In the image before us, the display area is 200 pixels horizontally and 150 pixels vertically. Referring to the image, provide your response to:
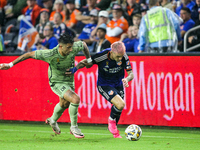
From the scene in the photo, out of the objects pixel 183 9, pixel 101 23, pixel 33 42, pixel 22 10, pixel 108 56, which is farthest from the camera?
pixel 22 10

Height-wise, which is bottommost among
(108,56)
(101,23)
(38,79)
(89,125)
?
(89,125)

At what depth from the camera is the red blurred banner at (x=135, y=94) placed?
26.7 ft

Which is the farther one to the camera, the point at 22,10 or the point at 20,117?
the point at 22,10

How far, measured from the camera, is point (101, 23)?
11.1m

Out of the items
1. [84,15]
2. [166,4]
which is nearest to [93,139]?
[166,4]

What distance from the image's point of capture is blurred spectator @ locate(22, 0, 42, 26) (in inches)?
547

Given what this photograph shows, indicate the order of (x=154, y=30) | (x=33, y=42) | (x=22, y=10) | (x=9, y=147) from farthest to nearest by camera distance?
(x=22, y=10), (x=33, y=42), (x=154, y=30), (x=9, y=147)

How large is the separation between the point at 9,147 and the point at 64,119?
3.57 m

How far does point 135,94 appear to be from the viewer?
862 cm

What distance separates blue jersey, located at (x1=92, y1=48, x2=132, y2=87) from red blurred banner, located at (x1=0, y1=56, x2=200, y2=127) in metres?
1.61

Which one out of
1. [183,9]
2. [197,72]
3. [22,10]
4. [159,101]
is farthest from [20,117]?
[22,10]

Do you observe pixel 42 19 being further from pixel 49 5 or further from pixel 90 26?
pixel 90 26

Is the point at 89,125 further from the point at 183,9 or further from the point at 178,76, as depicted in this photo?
the point at 183,9

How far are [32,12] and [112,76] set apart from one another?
8002 millimetres
